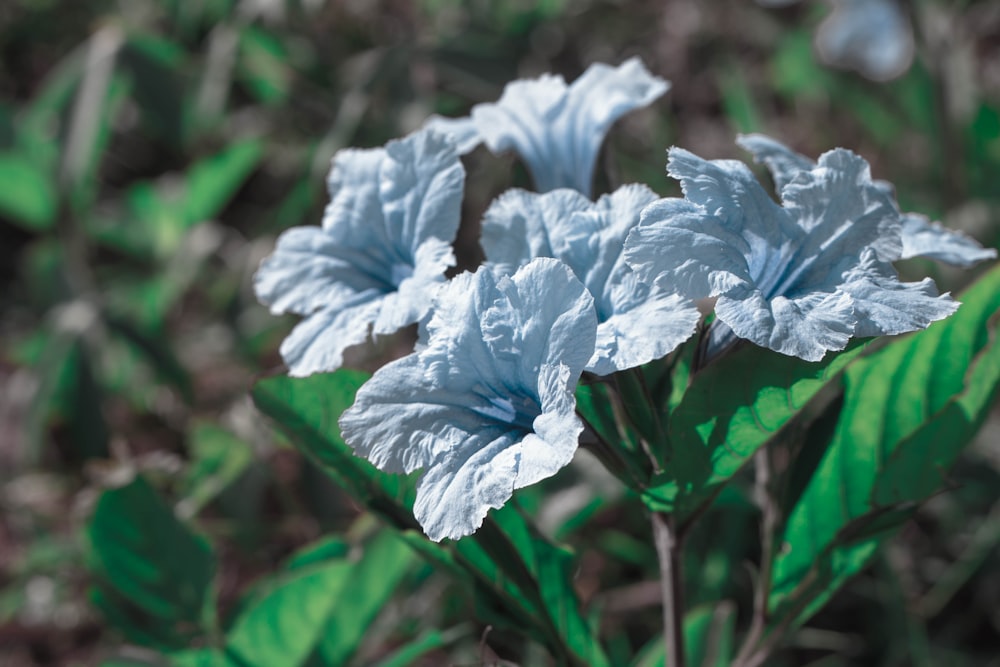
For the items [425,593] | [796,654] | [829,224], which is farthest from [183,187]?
[829,224]

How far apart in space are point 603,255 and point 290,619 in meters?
0.62

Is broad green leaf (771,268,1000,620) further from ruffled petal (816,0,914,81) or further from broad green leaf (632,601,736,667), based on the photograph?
ruffled petal (816,0,914,81)

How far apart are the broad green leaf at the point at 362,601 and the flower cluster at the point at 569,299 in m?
0.39

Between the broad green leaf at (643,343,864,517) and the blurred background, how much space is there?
341mm

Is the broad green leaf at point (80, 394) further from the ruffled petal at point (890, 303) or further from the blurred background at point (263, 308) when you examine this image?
the ruffled petal at point (890, 303)

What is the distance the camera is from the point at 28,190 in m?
2.23

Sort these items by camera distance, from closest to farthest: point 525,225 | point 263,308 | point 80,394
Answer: point 525,225, point 80,394, point 263,308

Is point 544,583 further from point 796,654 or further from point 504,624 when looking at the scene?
point 796,654

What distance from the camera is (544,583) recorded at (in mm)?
1007

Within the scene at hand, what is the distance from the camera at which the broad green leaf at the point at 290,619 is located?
1.15 metres

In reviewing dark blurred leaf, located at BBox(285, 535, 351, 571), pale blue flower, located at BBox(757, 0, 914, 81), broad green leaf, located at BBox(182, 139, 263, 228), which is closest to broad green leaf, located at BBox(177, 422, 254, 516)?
dark blurred leaf, located at BBox(285, 535, 351, 571)

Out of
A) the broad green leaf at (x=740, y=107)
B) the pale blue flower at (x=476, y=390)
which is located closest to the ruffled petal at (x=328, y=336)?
the pale blue flower at (x=476, y=390)

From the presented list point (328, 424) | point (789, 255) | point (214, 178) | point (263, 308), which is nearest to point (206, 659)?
point (328, 424)

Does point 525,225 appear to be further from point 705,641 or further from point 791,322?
Answer: point 705,641
